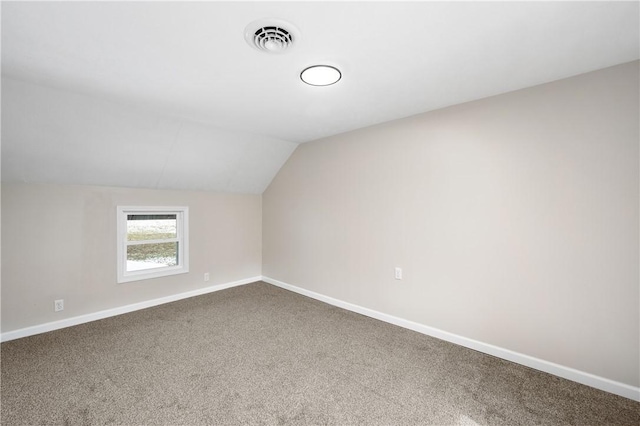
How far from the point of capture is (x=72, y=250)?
3.24 metres

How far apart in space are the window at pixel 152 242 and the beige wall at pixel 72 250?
8 centimetres

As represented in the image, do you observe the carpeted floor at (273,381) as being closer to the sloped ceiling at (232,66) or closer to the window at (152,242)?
the window at (152,242)

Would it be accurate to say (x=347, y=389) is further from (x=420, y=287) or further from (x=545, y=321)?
(x=545, y=321)

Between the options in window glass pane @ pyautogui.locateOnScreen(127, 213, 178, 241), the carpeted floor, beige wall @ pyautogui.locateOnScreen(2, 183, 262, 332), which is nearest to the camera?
the carpeted floor

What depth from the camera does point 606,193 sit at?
81.7 inches

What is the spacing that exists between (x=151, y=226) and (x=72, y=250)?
90cm

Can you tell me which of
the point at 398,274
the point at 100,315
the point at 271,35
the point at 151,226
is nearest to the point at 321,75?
the point at 271,35

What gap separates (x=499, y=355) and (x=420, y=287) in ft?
2.82

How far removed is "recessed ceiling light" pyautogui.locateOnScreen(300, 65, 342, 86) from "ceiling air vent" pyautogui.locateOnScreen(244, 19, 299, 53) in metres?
0.32

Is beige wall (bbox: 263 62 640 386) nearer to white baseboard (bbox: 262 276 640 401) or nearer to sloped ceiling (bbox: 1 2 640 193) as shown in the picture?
white baseboard (bbox: 262 276 640 401)

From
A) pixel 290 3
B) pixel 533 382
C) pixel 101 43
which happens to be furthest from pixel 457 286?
pixel 101 43

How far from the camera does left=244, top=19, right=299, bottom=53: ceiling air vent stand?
155cm

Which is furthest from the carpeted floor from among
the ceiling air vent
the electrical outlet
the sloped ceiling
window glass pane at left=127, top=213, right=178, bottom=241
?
the ceiling air vent

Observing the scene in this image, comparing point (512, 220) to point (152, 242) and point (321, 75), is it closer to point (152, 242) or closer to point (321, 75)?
point (321, 75)
